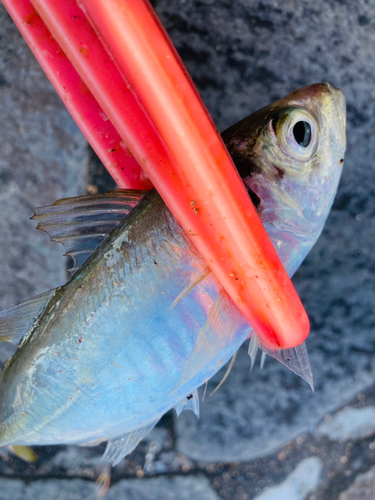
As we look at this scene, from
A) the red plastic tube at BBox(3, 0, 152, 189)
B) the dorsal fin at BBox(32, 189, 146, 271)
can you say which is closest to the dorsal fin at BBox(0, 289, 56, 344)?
the dorsal fin at BBox(32, 189, 146, 271)

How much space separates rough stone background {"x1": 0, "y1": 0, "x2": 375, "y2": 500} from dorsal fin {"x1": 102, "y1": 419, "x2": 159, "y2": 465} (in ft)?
1.18

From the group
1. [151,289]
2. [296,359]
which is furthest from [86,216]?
[296,359]

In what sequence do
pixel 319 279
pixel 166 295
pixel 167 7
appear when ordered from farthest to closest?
1. pixel 319 279
2. pixel 167 7
3. pixel 166 295

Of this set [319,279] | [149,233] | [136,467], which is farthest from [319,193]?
[136,467]

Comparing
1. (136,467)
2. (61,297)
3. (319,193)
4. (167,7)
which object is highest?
(167,7)

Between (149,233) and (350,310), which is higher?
(149,233)

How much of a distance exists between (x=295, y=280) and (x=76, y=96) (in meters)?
0.91

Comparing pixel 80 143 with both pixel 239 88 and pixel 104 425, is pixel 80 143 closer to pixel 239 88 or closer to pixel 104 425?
pixel 239 88

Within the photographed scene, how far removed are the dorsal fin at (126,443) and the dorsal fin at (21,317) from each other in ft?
1.34

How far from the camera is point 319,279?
3.91 feet

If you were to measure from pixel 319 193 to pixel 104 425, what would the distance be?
75 centimetres

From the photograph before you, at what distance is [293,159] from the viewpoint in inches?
27.9

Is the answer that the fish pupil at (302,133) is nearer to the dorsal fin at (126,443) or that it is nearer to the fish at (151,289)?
the fish at (151,289)

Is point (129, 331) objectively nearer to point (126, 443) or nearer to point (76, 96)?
point (126, 443)
